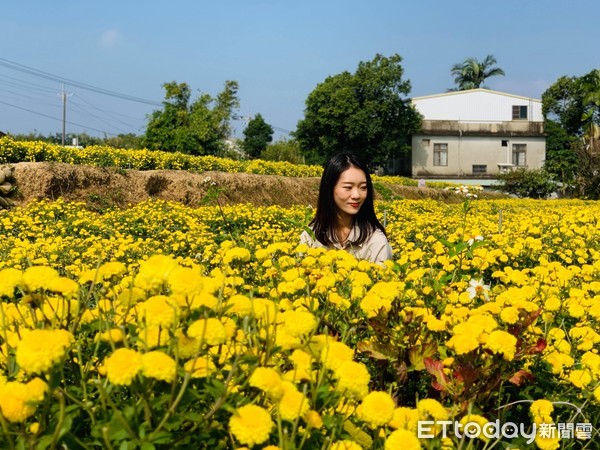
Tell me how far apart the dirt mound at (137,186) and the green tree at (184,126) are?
8.06m

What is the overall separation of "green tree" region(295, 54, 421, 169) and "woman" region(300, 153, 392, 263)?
2925cm

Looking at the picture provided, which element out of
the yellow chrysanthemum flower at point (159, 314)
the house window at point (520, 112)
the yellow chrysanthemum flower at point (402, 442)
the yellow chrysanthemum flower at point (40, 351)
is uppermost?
the house window at point (520, 112)

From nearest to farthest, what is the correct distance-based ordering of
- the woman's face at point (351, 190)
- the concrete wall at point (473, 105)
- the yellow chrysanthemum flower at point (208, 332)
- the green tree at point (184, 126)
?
the yellow chrysanthemum flower at point (208, 332), the woman's face at point (351, 190), the green tree at point (184, 126), the concrete wall at point (473, 105)

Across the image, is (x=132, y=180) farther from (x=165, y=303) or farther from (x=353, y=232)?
(x=165, y=303)

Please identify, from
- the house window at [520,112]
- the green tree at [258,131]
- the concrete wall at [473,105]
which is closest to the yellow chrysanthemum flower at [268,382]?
the concrete wall at [473,105]

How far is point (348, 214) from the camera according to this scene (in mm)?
3453

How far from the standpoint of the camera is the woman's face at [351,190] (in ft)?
10.8

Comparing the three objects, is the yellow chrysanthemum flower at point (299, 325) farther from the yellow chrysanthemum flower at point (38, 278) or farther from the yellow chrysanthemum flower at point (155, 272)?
the yellow chrysanthemum flower at point (38, 278)

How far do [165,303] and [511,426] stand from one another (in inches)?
35.3

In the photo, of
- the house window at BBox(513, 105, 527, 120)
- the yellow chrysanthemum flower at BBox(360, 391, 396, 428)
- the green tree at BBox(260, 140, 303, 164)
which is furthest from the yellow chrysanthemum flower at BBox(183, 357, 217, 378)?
the house window at BBox(513, 105, 527, 120)

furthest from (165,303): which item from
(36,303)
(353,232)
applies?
(353,232)
